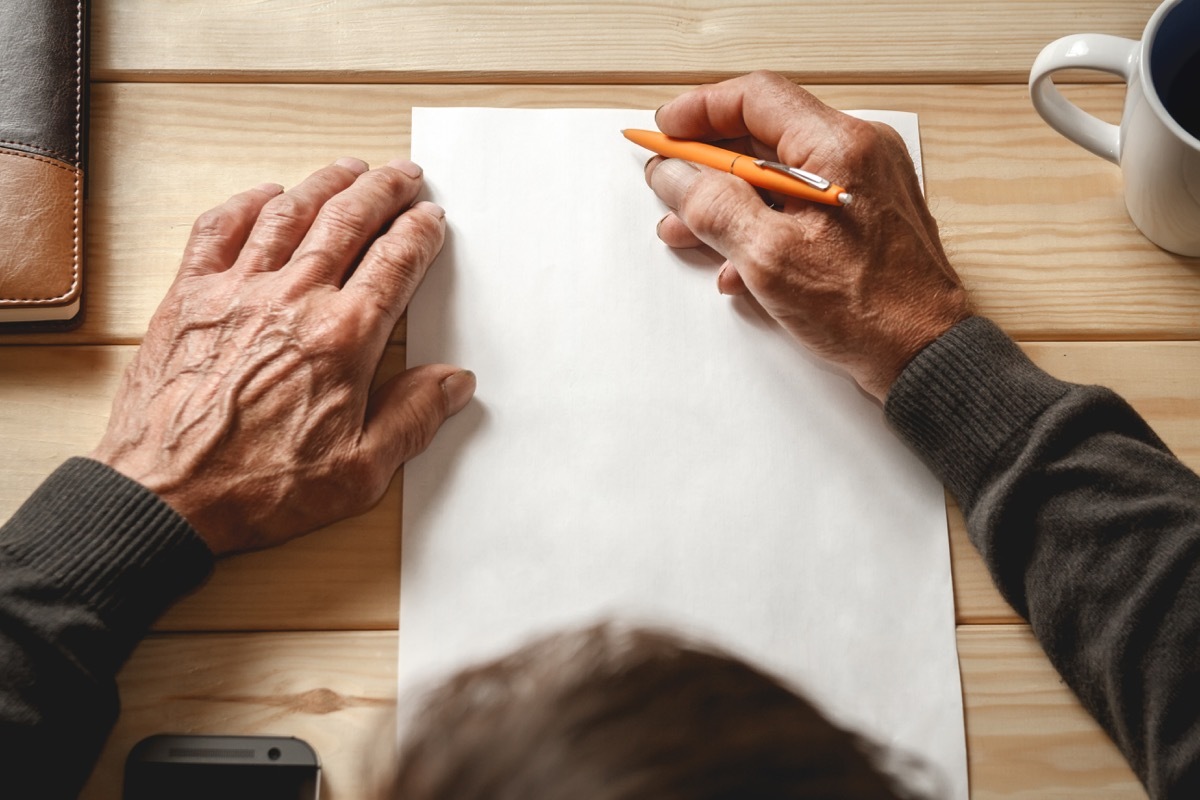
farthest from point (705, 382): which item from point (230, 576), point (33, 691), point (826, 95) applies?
point (33, 691)

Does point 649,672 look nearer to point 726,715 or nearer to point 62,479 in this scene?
point 726,715

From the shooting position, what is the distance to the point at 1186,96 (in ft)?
1.97

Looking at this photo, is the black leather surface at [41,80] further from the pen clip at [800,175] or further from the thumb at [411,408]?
the pen clip at [800,175]

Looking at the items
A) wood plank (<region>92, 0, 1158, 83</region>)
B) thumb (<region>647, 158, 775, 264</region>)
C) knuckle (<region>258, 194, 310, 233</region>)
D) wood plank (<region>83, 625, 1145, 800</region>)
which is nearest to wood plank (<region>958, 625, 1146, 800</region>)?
wood plank (<region>83, 625, 1145, 800</region>)

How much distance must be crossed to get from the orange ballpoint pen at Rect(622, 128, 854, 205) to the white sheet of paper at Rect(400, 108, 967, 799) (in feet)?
0.09

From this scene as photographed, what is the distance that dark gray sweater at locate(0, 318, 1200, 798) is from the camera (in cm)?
54

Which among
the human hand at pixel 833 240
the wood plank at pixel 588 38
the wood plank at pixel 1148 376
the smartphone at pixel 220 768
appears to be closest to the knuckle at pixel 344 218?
the wood plank at pixel 588 38

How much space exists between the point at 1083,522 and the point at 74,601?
60 centimetres

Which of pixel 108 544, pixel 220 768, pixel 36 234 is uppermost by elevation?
pixel 36 234

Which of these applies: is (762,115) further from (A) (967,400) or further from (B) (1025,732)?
(B) (1025,732)

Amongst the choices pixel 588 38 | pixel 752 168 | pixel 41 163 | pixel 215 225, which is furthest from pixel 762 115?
pixel 41 163

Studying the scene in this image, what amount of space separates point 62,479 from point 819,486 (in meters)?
0.47

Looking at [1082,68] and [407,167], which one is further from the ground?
[1082,68]

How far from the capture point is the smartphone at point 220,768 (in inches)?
22.6
